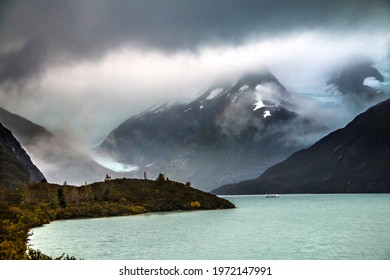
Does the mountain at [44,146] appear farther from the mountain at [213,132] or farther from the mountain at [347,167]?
the mountain at [347,167]

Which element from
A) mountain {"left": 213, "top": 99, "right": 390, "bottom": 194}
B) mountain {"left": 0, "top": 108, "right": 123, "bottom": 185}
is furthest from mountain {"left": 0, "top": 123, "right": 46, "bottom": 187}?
mountain {"left": 213, "top": 99, "right": 390, "bottom": 194}

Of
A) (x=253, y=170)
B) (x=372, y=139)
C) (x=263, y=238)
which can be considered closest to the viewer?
(x=263, y=238)

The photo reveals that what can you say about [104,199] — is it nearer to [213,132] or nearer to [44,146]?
[213,132]

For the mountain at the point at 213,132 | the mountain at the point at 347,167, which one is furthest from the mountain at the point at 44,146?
the mountain at the point at 347,167
